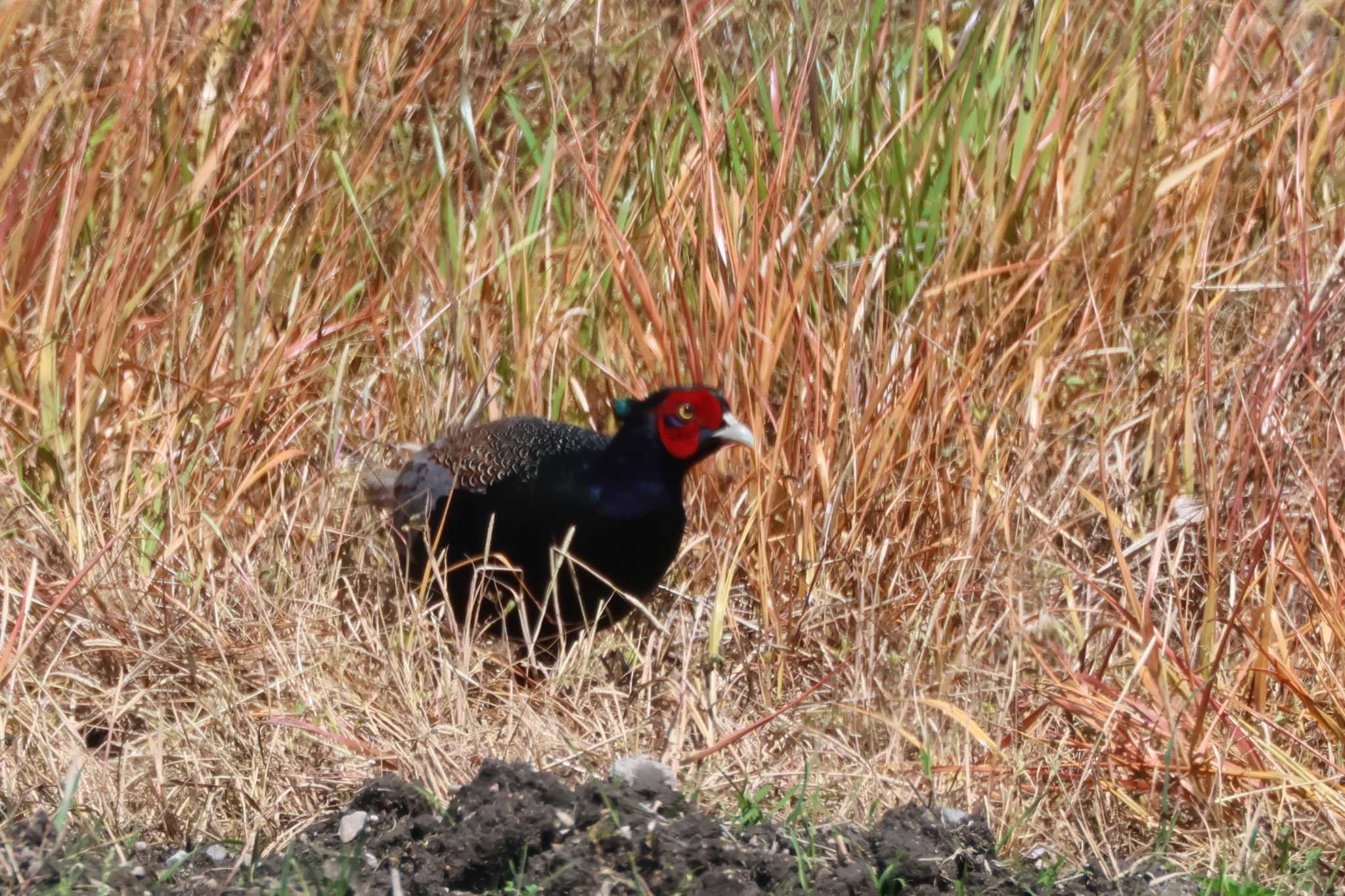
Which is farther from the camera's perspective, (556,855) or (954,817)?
(954,817)

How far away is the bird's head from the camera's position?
366 cm

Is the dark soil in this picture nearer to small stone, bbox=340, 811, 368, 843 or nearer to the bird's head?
small stone, bbox=340, 811, 368, 843

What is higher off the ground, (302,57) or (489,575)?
(302,57)

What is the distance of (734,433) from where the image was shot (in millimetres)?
3646

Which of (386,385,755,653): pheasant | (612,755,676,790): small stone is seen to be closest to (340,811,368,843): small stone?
(612,755,676,790): small stone

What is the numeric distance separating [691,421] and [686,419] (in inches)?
0.5

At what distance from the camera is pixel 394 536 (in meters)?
4.01

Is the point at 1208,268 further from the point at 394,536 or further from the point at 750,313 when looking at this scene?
the point at 394,536

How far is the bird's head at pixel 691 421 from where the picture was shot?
3.66 metres

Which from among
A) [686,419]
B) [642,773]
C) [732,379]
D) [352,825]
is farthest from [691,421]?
[352,825]

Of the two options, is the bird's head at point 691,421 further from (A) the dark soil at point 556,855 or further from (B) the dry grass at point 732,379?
(A) the dark soil at point 556,855

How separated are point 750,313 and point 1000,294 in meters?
0.59

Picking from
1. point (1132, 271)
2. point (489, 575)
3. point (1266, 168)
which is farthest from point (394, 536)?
point (1266, 168)

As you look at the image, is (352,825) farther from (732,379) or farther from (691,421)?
(732,379)
